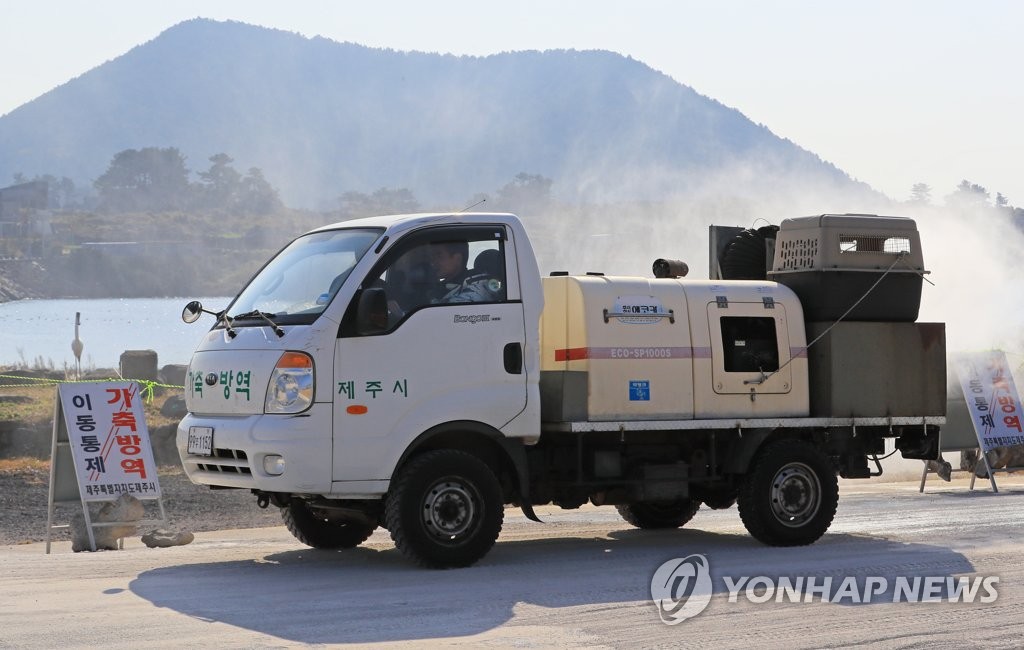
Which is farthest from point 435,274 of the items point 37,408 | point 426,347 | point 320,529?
point 37,408

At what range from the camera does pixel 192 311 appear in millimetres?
11078

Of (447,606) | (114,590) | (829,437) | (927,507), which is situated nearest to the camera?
(447,606)

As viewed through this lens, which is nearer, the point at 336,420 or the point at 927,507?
the point at 336,420

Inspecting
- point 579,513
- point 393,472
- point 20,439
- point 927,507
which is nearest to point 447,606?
point 393,472

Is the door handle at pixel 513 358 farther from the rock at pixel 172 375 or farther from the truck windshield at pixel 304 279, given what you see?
the rock at pixel 172 375

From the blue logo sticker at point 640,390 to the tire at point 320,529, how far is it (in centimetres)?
240

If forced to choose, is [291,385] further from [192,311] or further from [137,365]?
[137,365]

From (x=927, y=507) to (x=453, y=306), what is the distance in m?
7.28

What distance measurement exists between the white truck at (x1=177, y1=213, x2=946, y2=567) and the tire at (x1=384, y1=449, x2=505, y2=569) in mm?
16

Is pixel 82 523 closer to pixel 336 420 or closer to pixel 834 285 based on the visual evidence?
pixel 336 420

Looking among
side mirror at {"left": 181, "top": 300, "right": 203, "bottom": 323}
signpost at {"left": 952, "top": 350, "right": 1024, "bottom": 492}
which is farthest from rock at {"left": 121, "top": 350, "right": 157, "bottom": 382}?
side mirror at {"left": 181, "top": 300, "right": 203, "bottom": 323}

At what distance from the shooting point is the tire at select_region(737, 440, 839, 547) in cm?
1220

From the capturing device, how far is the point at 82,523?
1271cm

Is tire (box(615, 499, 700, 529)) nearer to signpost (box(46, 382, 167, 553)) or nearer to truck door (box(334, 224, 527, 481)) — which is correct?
truck door (box(334, 224, 527, 481))
